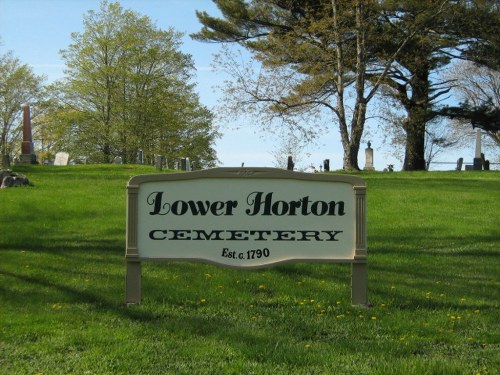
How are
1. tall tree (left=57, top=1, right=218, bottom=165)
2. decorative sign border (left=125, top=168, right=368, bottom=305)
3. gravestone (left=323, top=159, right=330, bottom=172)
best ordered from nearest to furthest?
decorative sign border (left=125, top=168, right=368, bottom=305)
gravestone (left=323, top=159, right=330, bottom=172)
tall tree (left=57, top=1, right=218, bottom=165)

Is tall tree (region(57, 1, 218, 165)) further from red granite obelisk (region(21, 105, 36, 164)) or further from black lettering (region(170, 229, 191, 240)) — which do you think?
black lettering (region(170, 229, 191, 240))

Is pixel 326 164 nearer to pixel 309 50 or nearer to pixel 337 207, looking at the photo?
pixel 309 50

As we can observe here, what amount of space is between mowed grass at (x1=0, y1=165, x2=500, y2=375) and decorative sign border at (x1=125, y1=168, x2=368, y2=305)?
1.75 feet

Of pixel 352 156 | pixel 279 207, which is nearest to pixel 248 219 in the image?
pixel 279 207

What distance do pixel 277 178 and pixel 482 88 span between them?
60.3m

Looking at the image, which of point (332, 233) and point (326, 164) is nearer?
point (332, 233)

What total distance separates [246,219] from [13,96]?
57.5 meters

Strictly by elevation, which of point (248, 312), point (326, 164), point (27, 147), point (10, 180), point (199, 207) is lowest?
point (248, 312)

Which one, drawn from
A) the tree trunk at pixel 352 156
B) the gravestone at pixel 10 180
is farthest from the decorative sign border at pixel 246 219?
the tree trunk at pixel 352 156

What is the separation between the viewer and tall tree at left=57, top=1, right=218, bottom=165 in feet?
168

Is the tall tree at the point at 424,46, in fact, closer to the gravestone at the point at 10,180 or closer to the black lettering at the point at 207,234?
the gravestone at the point at 10,180

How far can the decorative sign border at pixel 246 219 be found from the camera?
6.46 m

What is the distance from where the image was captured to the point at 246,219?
21.3 ft

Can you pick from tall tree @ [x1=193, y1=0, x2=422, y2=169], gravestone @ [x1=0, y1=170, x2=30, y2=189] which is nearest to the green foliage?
Answer: tall tree @ [x1=193, y1=0, x2=422, y2=169]
